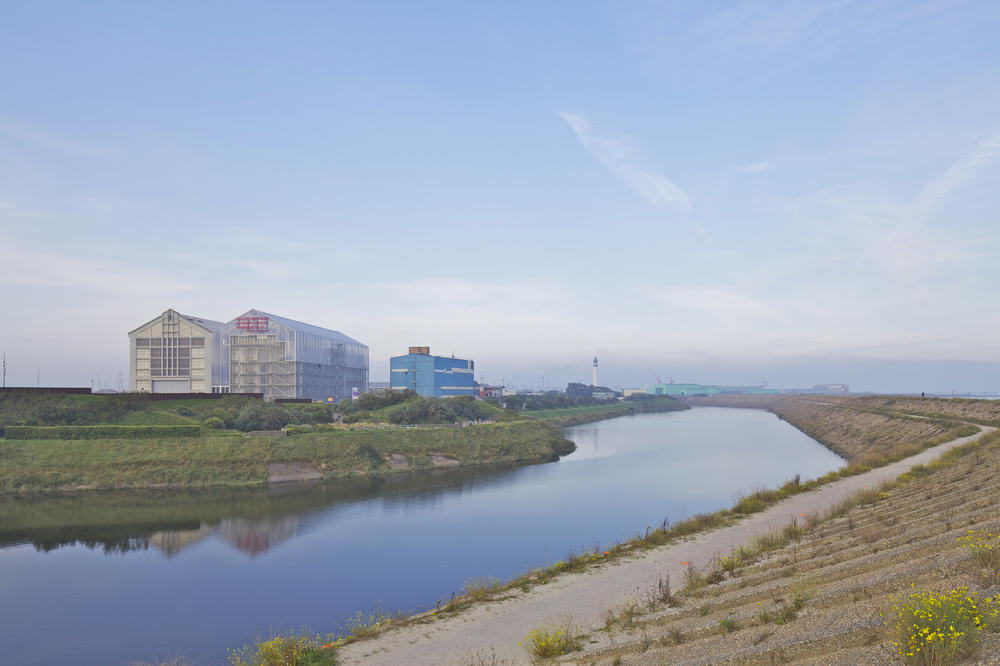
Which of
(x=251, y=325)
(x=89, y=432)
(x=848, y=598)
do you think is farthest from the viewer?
(x=251, y=325)

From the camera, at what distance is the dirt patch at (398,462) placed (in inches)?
2489

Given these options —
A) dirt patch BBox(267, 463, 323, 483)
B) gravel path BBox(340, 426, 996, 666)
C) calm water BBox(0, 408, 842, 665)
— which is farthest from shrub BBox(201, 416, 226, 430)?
gravel path BBox(340, 426, 996, 666)

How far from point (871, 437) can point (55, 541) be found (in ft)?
247

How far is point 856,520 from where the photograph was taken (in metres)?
Result: 23.1

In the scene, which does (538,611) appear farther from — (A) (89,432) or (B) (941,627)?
(A) (89,432)

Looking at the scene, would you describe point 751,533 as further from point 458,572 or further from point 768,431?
point 768,431

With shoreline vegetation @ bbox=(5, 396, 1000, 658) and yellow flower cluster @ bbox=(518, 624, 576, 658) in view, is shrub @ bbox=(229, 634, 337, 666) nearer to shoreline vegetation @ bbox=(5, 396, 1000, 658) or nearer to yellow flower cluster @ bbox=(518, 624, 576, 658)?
shoreline vegetation @ bbox=(5, 396, 1000, 658)

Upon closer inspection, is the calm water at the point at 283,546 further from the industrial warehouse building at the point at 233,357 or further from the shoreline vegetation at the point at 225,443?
the industrial warehouse building at the point at 233,357

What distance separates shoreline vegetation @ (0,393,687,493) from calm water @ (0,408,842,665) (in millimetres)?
4015

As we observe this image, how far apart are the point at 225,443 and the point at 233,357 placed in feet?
132

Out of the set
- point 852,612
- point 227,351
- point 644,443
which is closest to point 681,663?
point 852,612

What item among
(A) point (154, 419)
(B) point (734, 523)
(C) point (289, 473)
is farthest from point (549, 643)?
(A) point (154, 419)

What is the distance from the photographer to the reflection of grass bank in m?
52.4

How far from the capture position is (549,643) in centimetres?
1436
